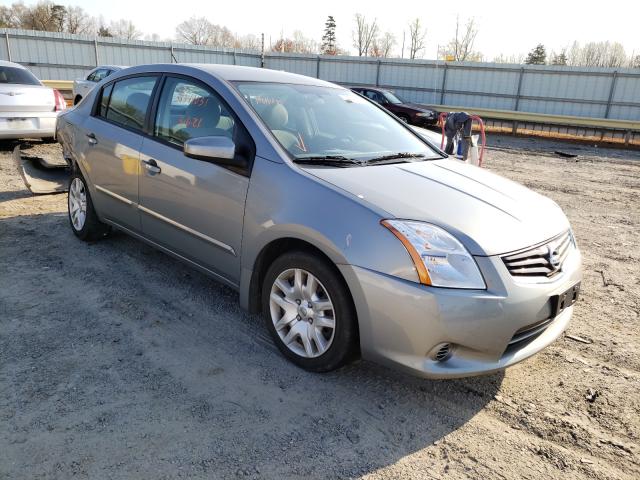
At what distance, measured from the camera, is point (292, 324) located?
3.10 meters

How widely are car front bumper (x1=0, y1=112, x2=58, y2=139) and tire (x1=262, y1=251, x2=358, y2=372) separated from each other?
7.62 m

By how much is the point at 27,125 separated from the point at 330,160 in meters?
7.70

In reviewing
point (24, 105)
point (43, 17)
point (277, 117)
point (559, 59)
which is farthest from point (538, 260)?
point (43, 17)

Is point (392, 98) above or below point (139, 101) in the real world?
below

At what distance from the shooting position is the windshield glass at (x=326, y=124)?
3.41 m

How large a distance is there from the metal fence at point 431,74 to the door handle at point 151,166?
21567 millimetres

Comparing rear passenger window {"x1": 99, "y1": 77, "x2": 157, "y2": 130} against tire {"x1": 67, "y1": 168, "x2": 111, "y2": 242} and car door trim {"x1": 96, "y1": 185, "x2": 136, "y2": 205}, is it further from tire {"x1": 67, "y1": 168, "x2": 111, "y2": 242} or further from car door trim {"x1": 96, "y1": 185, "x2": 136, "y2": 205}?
tire {"x1": 67, "y1": 168, "x2": 111, "y2": 242}

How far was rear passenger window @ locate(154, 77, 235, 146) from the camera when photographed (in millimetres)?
3537

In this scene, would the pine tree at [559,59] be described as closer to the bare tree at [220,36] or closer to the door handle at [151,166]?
the bare tree at [220,36]

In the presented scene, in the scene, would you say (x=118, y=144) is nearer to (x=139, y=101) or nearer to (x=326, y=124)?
(x=139, y=101)

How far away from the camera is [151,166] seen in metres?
3.87

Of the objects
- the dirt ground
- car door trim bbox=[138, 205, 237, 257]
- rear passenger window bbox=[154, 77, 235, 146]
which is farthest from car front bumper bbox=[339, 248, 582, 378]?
rear passenger window bbox=[154, 77, 235, 146]

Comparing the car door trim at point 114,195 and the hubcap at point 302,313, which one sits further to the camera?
the car door trim at point 114,195

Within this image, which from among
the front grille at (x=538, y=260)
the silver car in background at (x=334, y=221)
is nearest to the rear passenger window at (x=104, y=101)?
the silver car in background at (x=334, y=221)
